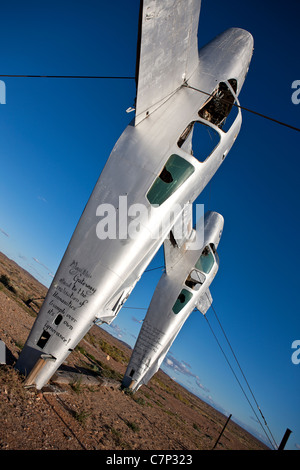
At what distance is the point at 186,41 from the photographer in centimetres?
588

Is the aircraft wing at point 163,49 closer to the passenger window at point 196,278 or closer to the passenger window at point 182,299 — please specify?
the passenger window at point 196,278

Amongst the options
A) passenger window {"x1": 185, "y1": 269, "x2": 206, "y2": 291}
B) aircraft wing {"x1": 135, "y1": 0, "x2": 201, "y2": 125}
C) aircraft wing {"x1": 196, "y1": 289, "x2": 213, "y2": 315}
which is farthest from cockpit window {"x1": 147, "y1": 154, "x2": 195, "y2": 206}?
aircraft wing {"x1": 196, "y1": 289, "x2": 213, "y2": 315}

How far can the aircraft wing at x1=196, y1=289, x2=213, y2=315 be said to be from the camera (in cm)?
1517

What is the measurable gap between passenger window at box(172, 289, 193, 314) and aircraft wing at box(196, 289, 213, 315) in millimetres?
2922

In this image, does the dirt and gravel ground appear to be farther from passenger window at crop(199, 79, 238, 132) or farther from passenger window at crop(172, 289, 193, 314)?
passenger window at crop(199, 79, 238, 132)

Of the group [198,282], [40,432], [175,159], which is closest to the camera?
[40,432]

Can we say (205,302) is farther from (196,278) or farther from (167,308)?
(167,308)

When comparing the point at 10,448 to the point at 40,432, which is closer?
the point at 10,448

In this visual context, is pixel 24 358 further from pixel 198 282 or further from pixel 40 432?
pixel 198 282

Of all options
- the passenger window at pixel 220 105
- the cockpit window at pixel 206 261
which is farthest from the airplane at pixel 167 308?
the passenger window at pixel 220 105
